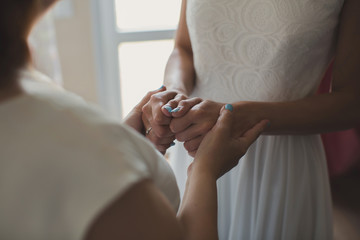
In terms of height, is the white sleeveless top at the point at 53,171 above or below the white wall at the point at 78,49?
above

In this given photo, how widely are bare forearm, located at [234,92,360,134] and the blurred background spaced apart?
1.76 meters

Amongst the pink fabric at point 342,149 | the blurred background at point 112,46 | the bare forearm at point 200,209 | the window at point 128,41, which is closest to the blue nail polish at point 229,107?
the bare forearm at point 200,209

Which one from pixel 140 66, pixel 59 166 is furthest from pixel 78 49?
pixel 59 166

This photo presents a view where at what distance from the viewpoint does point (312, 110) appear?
3.10 ft

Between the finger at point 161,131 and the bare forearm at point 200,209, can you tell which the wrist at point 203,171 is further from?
the finger at point 161,131

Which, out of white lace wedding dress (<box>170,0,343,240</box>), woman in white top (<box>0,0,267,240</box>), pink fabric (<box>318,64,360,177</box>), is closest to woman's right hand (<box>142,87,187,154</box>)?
white lace wedding dress (<box>170,0,343,240</box>)

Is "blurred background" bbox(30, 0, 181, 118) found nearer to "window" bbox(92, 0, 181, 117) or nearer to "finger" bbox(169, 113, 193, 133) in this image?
"window" bbox(92, 0, 181, 117)

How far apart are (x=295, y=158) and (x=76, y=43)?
2.00 m

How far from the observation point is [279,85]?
1.00 metres

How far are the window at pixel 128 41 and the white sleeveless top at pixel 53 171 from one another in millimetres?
2349

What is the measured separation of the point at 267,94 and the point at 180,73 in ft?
0.90

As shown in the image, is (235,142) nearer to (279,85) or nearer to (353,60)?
(279,85)

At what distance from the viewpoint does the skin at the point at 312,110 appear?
0.87 metres

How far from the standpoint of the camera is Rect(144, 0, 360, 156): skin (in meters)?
0.87
